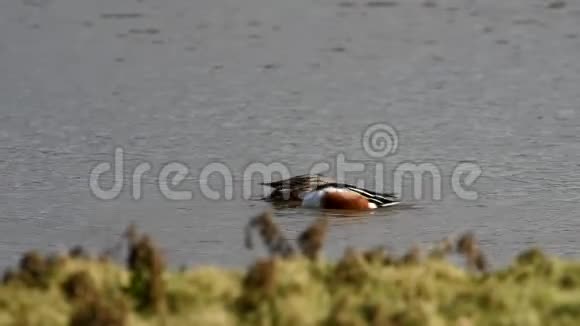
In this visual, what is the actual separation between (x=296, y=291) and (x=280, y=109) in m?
9.71

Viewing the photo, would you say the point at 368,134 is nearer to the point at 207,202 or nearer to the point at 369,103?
the point at 369,103

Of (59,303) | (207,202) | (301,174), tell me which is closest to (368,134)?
(301,174)

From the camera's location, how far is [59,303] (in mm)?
7020

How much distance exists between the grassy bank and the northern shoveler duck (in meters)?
5.88

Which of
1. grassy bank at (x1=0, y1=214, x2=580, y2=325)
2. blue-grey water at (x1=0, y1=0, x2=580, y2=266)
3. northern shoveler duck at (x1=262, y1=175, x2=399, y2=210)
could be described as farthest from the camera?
northern shoveler duck at (x1=262, y1=175, x2=399, y2=210)

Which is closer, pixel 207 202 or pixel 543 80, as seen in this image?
pixel 207 202

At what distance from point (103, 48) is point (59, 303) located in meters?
13.6

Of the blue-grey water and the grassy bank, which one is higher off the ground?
the blue-grey water

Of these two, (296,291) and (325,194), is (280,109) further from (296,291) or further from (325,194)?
(296,291)

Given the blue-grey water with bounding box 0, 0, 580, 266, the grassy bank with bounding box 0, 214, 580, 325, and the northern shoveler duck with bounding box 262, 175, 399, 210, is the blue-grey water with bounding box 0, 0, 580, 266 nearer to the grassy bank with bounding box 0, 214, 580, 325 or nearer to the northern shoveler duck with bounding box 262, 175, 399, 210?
the northern shoveler duck with bounding box 262, 175, 399, 210

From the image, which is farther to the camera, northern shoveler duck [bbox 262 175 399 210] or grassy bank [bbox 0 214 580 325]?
northern shoveler duck [bbox 262 175 399 210]

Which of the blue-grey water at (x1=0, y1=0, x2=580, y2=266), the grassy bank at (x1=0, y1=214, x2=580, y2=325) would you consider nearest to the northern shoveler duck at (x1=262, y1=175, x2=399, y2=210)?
the blue-grey water at (x1=0, y1=0, x2=580, y2=266)

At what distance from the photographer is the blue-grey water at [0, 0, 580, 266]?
41.6 feet

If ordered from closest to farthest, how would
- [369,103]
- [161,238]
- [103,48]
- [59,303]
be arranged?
[59,303] → [161,238] → [369,103] → [103,48]
